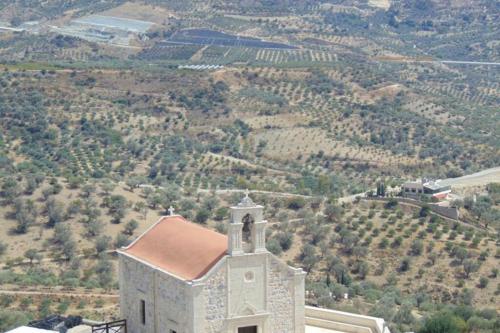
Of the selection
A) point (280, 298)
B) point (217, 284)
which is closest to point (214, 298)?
point (217, 284)

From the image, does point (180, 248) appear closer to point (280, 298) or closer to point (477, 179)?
point (280, 298)

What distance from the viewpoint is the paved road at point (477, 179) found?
331 ft

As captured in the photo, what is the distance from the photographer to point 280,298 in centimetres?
3881

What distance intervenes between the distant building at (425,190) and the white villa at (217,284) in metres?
51.4

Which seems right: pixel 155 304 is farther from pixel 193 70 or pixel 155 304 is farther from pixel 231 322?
pixel 193 70

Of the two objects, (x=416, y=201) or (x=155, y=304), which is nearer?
(x=155, y=304)

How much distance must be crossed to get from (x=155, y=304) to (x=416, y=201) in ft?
161

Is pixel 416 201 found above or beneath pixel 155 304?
beneath

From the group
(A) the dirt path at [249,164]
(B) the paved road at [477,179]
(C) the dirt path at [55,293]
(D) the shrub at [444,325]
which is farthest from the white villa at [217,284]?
(A) the dirt path at [249,164]

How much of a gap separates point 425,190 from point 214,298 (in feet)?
187

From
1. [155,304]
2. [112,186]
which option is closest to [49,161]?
[112,186]

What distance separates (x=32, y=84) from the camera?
4840 inches

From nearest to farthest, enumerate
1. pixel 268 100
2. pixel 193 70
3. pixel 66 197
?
1. pixel 66 197
2. pixel 268 100
3. pixel 193 70

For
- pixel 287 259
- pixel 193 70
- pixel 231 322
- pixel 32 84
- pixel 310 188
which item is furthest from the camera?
pixel 193 70
